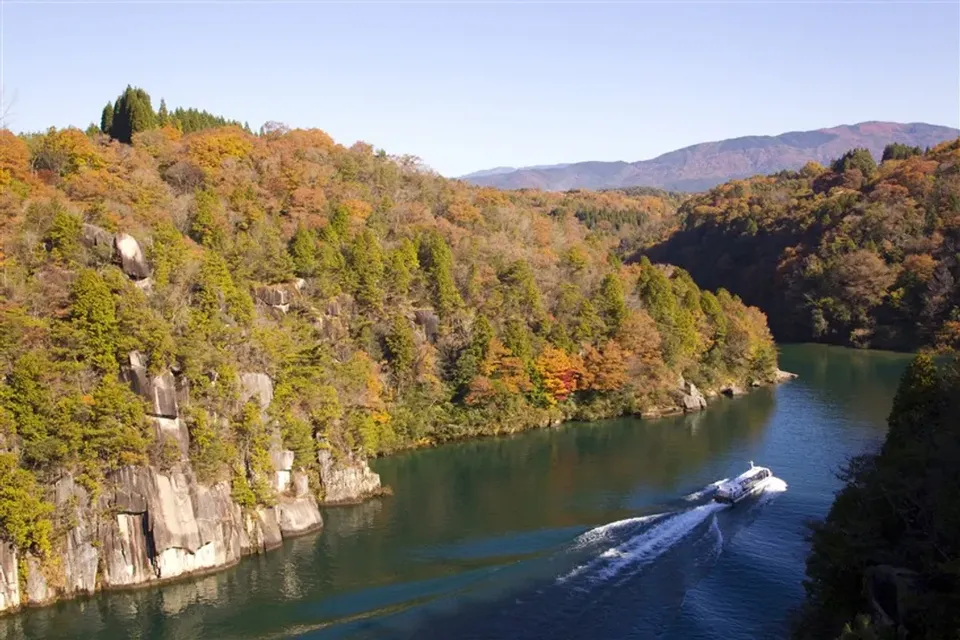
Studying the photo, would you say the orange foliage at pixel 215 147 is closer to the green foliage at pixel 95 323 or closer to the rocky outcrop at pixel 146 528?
the green foliage at pixel 95 323

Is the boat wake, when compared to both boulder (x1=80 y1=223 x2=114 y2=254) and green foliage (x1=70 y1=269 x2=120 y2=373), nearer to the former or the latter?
green foliage (x1=70 y1=269 x2=120 y2=373)

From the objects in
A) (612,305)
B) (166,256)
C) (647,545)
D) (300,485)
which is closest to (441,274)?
(612,305)

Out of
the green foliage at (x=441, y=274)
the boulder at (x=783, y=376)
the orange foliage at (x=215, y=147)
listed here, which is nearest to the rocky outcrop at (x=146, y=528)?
the green foliage at (x=441, y=274)

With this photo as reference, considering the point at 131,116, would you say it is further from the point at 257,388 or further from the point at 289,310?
the point at 257,388

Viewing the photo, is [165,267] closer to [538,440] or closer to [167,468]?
[167,468]

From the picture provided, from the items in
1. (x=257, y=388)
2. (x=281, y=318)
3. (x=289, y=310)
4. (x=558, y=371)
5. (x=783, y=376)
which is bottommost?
(x=783, y=376)

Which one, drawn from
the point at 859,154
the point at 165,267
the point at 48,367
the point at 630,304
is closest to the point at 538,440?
the point at 630,304
